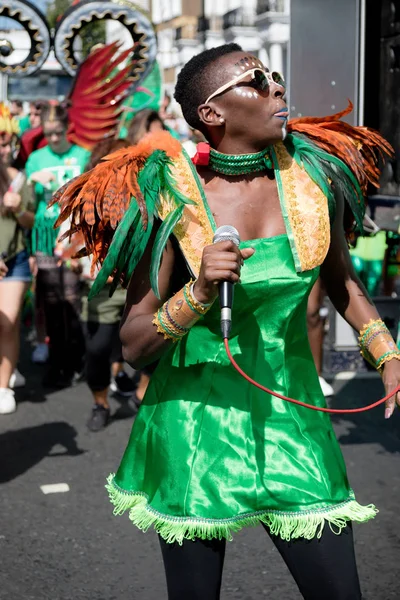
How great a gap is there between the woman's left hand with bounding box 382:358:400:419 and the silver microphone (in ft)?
1.66

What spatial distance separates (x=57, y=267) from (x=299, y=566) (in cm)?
565

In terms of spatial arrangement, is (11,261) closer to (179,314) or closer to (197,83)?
(197,83)

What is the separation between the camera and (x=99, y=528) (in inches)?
187

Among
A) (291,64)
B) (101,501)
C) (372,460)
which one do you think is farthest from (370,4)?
(101,501)

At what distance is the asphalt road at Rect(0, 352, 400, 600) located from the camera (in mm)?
4109

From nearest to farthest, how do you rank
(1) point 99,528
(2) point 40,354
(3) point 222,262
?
1. (3) point 222,262
2. (1) point 99,528
3. (2) point 40,354

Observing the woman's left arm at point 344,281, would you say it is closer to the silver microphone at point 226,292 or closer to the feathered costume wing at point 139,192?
the feathered costume wing at point 139,192

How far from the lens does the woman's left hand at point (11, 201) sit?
23.1ft

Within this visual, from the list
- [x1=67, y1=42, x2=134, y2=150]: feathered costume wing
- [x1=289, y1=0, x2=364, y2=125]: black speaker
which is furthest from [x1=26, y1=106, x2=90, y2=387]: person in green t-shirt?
[x1=289, y1=0, x2=364, y2=125]: black speaker

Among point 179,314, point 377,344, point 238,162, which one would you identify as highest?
point 238,162

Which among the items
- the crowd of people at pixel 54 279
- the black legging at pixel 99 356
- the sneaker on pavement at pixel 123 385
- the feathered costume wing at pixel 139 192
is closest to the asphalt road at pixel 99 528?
the black legging at pixel 99 356

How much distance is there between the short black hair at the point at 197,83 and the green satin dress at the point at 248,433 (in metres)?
0.40

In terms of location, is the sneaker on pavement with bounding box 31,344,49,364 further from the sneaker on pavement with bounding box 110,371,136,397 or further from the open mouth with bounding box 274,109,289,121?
the open mouth with bounding box 274,109,289,121

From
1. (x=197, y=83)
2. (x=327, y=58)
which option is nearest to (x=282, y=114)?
(x=197, y=83)
